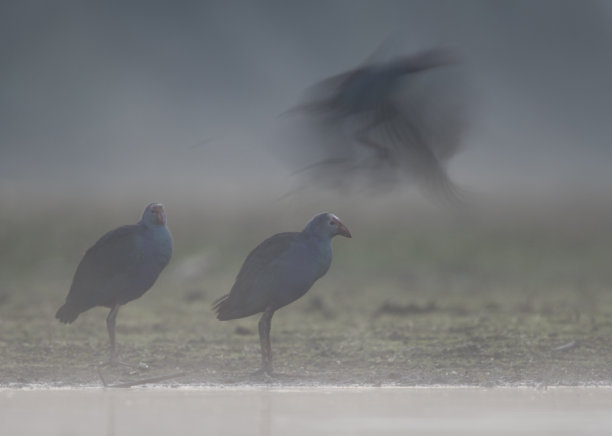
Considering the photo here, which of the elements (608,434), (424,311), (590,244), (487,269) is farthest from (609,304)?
(590,244)

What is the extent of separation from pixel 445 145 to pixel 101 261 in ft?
9.18

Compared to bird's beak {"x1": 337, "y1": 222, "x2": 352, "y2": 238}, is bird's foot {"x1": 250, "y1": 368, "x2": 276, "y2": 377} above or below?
below

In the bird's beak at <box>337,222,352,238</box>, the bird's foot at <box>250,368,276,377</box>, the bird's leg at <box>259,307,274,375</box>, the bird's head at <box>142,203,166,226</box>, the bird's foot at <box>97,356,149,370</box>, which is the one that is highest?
the bird's head at <box>142,203,166,226</box>

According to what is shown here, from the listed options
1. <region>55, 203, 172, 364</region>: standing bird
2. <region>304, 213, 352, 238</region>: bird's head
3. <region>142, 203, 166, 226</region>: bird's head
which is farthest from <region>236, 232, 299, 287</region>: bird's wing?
<region>142, 203, 166, 226</region>: bird's head

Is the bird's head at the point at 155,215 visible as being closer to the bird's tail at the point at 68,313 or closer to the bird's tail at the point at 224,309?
the bird's tail at the point at 224,309

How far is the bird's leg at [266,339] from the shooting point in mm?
9680

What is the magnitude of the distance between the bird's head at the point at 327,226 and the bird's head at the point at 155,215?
110 centimetres

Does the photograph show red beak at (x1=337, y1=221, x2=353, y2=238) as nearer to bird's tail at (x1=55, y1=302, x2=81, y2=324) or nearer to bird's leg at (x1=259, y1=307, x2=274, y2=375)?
bird's leg at (x1=259, y1=307, x2=274, y2=375)

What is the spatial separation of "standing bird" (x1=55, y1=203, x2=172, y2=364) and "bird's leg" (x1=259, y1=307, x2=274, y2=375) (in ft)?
2.78

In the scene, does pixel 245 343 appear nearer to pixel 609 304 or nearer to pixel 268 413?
pixel 268 413

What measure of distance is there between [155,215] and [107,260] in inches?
20.0

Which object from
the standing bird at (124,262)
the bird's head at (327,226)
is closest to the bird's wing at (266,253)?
the bird's head at (327,226)

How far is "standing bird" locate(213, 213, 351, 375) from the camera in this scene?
31.0 feet

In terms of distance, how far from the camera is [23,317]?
1569cm
